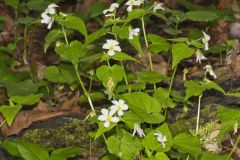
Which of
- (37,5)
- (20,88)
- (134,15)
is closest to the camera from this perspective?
(134,15)

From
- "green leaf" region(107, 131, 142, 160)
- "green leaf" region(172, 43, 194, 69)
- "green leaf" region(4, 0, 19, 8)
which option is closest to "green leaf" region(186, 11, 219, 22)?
"green leaf" region(172, 43, 194, 69)

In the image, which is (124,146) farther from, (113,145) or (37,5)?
(37,5)

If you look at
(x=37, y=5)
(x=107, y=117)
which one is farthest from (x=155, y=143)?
(x=37, y=5)

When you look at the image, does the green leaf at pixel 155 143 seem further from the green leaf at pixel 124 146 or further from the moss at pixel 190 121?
the moss at pixel 190 121

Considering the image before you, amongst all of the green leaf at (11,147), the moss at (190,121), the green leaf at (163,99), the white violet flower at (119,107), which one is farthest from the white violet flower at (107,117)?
the moss at (190,121)

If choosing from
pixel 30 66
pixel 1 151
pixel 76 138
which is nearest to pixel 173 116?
pixel 76 138

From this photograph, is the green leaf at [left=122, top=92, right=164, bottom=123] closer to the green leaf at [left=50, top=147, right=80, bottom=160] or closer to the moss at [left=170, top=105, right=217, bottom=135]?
the green leaf at [left=50, top=147, right=80, bottom=160]
